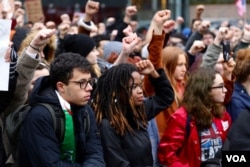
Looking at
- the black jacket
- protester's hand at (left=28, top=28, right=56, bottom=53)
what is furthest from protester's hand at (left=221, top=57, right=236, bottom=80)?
protester's hand at (left=28, top=28, right=56, bottom=53)

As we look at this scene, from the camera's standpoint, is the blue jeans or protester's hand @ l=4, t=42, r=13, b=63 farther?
the blue jeans

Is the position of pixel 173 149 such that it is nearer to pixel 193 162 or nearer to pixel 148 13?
pixel 193 162

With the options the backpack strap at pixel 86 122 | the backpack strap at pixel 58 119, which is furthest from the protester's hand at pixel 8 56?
the backpack strap at pixel 86 122

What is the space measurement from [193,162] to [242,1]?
31.0 feet

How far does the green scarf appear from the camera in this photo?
4.63 meters

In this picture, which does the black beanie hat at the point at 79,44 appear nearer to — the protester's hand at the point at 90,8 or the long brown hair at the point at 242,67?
the protester's hand at the point at 90,8

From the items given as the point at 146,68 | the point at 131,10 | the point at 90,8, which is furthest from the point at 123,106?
the point at 131,10

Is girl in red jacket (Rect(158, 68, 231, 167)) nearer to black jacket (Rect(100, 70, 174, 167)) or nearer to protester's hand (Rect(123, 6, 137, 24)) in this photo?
black jacket (Rect(100, 70, 174, 167))

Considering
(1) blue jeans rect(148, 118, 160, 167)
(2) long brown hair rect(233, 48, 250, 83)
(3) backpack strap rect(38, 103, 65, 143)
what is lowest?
(1) blue jeans rect(148, 118, 160, 167)

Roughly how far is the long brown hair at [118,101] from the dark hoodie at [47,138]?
340 millimetres

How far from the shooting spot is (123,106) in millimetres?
5301

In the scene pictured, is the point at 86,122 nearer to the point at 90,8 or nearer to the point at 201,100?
the point at 201,100

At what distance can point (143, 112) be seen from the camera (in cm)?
541

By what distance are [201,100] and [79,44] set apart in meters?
1.16
